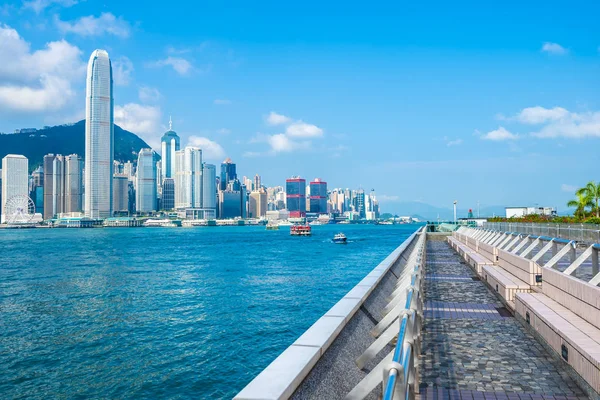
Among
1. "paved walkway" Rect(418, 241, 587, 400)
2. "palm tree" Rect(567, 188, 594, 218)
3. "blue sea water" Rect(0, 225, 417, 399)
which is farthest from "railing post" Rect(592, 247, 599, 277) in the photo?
"palm tree" Rect(567, 188, 594, 218)

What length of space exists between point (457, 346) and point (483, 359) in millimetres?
689

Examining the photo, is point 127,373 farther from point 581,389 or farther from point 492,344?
point 581,389

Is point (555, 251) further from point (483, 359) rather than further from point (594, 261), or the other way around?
point (483, 359)

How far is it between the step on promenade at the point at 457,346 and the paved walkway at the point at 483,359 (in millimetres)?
13

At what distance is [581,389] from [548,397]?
49 centimetres

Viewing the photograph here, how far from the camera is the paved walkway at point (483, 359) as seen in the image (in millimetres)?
5312

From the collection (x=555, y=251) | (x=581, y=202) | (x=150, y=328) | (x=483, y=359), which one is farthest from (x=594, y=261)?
(x=581, y=202)

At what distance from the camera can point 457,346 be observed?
284 inches

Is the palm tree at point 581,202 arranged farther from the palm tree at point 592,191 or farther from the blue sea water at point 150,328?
the blue sea water at point 150,328

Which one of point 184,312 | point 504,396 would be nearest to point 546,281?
point 504,396

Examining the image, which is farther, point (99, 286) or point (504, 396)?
point (99, 286)

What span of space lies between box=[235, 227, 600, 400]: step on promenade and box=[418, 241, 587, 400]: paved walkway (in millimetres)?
13

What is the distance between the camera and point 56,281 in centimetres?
3419

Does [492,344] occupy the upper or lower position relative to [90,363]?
upper
